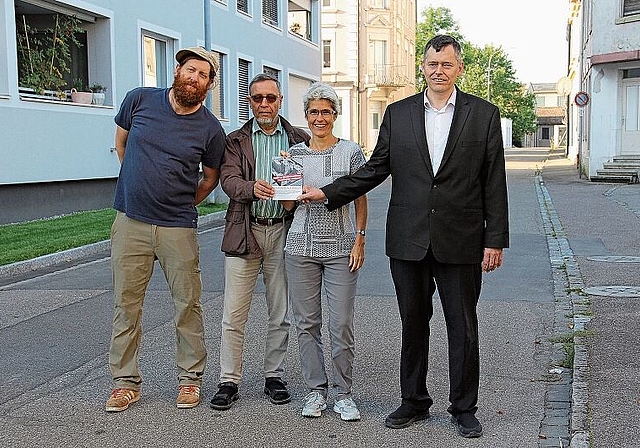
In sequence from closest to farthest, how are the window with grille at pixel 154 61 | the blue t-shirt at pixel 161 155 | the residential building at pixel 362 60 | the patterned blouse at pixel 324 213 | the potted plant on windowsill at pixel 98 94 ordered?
the patterned blouse at pixel 324 213
the blue t-shirt at pixel 161 155
the potted plant on windowsill at pixel 98 94
the window with grille at pixel 154 61
the residential building at pixel 362 60

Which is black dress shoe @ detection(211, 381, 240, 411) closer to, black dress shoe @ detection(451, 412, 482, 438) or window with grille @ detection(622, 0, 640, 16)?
black dress shoe @ detection(451, 412, 482, 438)

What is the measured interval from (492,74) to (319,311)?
86.3m

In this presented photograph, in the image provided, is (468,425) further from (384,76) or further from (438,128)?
(384,76)

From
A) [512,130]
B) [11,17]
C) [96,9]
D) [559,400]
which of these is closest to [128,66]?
[96,9]

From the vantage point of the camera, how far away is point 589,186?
1080 inches

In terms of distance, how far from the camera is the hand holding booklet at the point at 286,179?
505cm

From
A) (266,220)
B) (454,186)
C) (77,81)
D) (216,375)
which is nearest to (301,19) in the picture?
(77,81)

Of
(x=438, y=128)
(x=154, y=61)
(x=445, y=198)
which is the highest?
(x=154, y=61)

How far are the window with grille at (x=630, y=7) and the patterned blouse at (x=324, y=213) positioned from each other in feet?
86.5

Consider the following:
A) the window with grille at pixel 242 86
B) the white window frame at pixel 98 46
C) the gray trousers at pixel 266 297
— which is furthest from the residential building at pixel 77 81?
the gray trousers at pixel 266 297

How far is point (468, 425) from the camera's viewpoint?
16.3ft

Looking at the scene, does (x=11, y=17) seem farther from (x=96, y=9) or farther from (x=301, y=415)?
(x=301, y=415)

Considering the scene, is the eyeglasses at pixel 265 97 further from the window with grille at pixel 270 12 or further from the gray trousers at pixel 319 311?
the window with grille at pixel 270 12

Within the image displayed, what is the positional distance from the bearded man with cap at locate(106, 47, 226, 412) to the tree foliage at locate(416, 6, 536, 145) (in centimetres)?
8078
